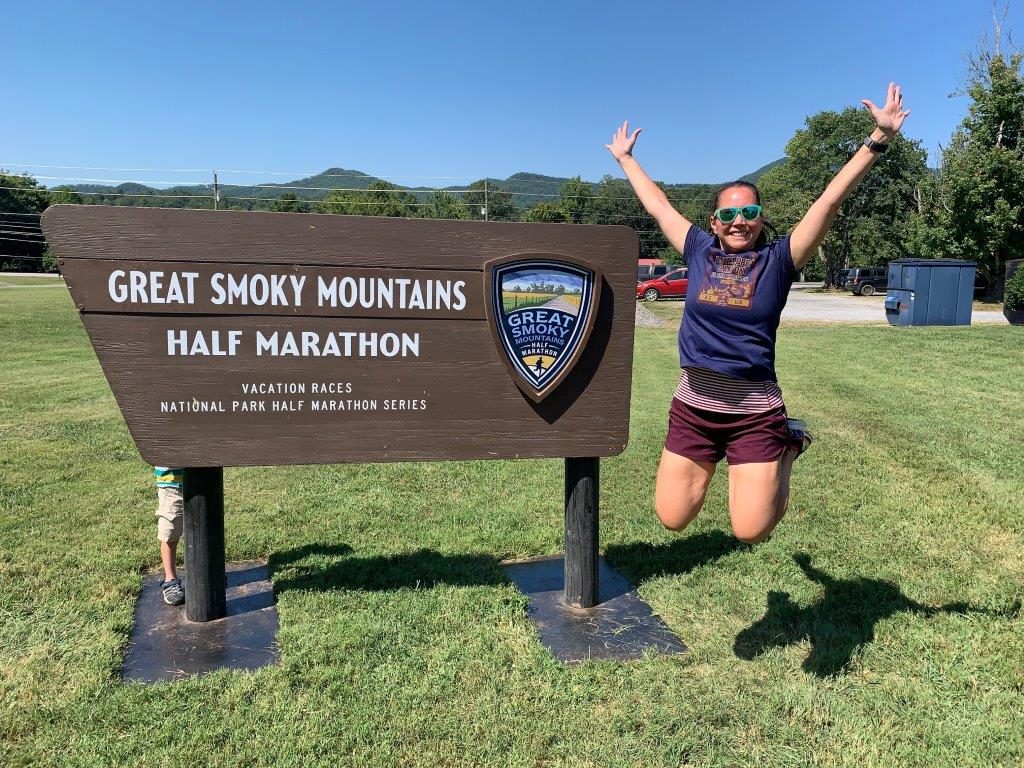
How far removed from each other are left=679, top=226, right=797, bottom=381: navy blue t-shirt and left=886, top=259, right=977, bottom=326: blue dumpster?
55.6ft

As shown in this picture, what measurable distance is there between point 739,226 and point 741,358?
1.86ft

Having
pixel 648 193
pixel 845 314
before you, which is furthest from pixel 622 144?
pixel 845 314

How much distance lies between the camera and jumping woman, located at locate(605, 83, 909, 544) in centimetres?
312

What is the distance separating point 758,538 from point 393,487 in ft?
10.7

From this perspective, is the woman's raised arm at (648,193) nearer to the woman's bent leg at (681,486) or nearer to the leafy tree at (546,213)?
the woman's bent leg at (681,486)

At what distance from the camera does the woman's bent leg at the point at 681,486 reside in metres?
3.37

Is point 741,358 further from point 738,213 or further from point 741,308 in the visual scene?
point 738,213

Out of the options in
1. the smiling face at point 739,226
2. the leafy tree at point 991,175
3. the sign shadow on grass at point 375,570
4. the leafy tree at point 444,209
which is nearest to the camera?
the smiling face at point 739,226

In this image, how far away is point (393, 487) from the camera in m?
5.82

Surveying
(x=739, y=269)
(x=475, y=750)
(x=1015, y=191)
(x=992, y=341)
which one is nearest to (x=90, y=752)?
(x=475, y=750)

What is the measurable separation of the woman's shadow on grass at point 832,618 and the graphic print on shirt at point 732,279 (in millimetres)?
1494

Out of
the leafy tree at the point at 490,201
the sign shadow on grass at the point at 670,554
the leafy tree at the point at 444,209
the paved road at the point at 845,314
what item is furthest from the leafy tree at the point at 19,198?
the sign shadow on grass at the point at 670,554

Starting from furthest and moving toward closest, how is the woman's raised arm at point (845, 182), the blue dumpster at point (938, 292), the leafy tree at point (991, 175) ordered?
the leafy tree at point (991, 175) → the blue dumpster at point (938, 292) → the woman's raised arm at point (845, 182)

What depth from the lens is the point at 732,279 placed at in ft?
10.5
